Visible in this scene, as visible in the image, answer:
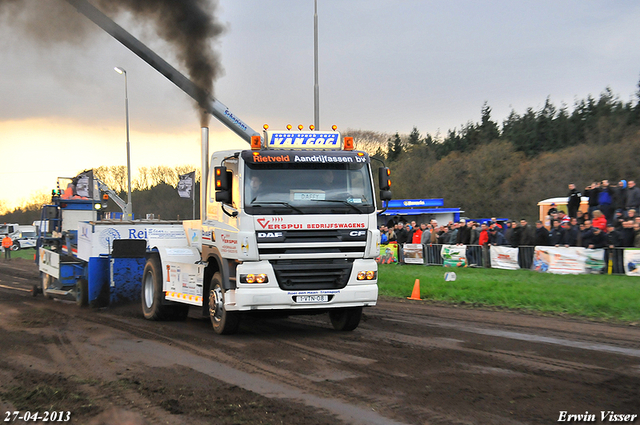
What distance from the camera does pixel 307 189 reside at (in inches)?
372

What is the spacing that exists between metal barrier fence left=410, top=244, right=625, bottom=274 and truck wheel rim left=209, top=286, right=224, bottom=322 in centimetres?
1146

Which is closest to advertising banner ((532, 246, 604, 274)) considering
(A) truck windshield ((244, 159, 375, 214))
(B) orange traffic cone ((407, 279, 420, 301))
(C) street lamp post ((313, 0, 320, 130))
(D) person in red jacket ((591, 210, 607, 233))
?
(D) person in red jacket ((591, 210, 607, 233))

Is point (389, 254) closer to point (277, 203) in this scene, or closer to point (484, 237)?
point (484, 237)

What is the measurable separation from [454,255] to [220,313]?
13756 mm

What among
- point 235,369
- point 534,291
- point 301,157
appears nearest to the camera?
point 235,369

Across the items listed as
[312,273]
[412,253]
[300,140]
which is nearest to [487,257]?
[412,253]

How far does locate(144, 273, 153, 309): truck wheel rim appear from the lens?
40.3ft

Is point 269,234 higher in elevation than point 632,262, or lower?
higher

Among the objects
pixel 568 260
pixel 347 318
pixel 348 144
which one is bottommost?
pixel 347 318

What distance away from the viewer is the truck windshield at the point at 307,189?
926 centimetres

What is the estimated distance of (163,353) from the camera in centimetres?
844

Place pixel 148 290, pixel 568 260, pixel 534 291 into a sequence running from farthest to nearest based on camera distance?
pixel 568 260 < pixel 534 291 < pixel 148 290

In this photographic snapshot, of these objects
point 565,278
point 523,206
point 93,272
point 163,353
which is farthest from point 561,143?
point 163,353

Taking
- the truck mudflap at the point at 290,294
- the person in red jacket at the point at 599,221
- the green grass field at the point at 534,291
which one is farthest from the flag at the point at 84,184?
the person in red jacket at the point at 599,221
